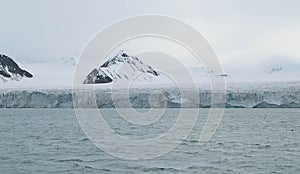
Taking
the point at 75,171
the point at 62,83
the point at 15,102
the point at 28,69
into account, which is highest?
the point at 28,69

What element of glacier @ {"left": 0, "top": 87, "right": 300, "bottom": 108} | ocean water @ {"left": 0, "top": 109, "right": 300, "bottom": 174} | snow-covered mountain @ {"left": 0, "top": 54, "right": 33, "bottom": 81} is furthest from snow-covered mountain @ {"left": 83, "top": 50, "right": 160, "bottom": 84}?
ocean water @ {"left": 0, "top": 109, "right": 300, "bottom": 174}

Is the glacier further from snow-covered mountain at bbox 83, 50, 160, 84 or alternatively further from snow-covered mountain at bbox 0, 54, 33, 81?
snow-covered mountain at bbox 0, 54, 33, 81

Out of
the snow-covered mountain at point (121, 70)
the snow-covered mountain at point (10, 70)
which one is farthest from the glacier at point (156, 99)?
the snow-covered mountain at point (10, 70)

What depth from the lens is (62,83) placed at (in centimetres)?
6159

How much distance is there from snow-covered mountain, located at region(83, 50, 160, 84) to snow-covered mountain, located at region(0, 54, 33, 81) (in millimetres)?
9897

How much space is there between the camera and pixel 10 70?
255 ft

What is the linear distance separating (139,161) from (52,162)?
204 centimetres

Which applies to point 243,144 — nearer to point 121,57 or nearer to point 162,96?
point 162,96

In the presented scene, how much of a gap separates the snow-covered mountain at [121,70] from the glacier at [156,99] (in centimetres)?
2643

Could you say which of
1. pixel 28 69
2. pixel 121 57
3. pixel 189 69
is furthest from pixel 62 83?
pixel 121 57

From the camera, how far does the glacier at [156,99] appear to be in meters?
35.8

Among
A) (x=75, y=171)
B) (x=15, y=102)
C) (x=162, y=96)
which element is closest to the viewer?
(x=75, y=171)

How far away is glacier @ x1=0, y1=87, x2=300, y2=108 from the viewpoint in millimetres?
35812

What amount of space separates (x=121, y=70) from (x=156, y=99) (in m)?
46.3
